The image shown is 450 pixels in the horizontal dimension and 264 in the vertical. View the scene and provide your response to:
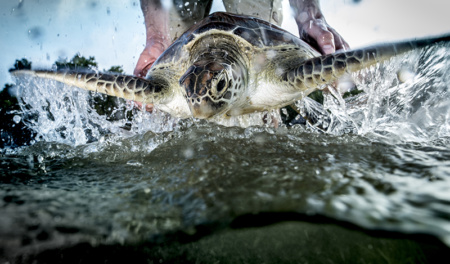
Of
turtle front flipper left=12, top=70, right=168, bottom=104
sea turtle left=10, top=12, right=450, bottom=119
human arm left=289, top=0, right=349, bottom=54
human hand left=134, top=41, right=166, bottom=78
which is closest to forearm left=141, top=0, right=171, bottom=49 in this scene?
human hand left=134, top=41, right=166, bottom=78

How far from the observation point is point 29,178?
1.25 meters

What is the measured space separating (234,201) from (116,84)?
6.54 ft

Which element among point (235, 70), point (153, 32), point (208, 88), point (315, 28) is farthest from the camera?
point (153, 32)

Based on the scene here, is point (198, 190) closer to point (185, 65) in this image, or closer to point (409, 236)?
point (409, 236)

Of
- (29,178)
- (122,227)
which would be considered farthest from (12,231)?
(29,178)

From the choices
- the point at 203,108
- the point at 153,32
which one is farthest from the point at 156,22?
the point at 203,108

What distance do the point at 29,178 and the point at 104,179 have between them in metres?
0.42

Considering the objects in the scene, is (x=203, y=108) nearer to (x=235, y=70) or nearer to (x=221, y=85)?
(x=221, y=85)

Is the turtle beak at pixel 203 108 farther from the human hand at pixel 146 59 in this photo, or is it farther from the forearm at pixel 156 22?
the forearm at pixel 156 22

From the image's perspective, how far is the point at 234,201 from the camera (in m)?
0.87

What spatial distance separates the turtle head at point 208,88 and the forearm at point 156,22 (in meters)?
1.80

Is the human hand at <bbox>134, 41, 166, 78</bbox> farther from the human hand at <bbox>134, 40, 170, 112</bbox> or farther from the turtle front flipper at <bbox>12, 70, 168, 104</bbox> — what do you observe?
the turtle front flipper at <bbox>12, 70, 168, 104</bbox>

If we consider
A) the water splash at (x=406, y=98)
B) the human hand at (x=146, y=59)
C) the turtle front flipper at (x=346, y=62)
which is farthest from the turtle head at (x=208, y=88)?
the human hand at (x=146, y=59)

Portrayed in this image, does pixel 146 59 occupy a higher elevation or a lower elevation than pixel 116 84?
higher
